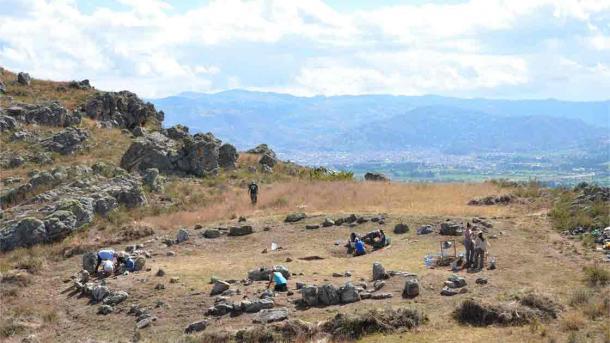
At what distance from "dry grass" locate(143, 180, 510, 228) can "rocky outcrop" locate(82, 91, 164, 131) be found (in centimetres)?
2344

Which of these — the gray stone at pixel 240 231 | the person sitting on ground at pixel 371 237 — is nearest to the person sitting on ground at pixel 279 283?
the person sitting on ground at pixel 371 237

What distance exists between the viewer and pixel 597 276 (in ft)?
67.1

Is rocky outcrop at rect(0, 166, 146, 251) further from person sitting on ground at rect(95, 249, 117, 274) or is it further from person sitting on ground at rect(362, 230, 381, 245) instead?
person sitting on ground at rect(362, 230, 381, 245)

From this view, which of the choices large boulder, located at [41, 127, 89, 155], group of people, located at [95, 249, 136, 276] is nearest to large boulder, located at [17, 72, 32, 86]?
large boulder, located at [41, 127, 89, 155]

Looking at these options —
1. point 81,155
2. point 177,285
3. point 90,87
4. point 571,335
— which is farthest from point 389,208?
point 90,87

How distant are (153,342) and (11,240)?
17.9m

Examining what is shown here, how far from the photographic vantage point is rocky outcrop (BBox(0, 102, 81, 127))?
56094mm

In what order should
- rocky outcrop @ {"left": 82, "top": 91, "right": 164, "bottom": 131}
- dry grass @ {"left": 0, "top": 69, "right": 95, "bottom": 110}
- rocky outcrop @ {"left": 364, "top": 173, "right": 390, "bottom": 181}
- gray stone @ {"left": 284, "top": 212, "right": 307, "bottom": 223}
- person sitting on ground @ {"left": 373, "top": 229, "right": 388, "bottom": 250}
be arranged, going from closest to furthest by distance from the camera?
person sitting on ground @ {"left": 373, "top": 229, "right": 388, "bottom": 250}
gray stone @ {"left": 284, "top": 212, "right": 307, "bottom": 223}
rocky outcrop @ {"left": 364, "top": 173, "right": 390, "bottom": 181}
rocky outcrop @ {"left": 82, "top": 91, "right": 164, "bottom": 131}
dry grass @ {"left": 0, "top": 69, "right": 95, "bottom": 110}

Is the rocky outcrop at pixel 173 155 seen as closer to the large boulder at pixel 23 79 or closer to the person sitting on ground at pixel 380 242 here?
the large boulder at pixel 23 79

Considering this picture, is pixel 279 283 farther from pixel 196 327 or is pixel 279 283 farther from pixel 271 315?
pixel 196 327

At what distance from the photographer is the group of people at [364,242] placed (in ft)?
89.8

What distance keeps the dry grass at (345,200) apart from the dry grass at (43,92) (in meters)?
28.5

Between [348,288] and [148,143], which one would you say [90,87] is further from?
[348,288]

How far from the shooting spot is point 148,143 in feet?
159
